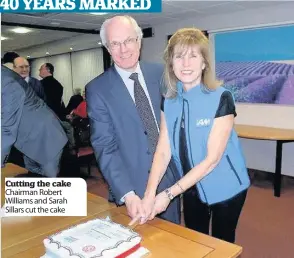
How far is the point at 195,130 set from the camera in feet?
4.02

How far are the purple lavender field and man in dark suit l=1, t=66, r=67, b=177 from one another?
309 cm

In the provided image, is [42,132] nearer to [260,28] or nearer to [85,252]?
[85,252]

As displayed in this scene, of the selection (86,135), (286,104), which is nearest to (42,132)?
(86,135)

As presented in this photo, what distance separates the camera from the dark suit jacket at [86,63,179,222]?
4.41 ft

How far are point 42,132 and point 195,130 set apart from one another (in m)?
0.89

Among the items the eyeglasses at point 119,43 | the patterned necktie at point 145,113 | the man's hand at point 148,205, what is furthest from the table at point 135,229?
the eyeglasses at point 119,43

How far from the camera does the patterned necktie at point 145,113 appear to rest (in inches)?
54.5

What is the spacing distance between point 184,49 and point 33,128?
94 centimetres

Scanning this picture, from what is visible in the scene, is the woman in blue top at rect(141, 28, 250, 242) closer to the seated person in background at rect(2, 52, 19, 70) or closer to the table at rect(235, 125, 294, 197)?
the seated person in background at rect(2, 52, 19, 70)

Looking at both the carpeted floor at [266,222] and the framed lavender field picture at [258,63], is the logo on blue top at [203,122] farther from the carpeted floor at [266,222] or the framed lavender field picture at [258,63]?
the framed lavender field picture at [258,63]

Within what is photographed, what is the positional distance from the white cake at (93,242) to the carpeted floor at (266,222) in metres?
1.68

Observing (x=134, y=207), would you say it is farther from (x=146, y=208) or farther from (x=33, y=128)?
(x=33, y=128)

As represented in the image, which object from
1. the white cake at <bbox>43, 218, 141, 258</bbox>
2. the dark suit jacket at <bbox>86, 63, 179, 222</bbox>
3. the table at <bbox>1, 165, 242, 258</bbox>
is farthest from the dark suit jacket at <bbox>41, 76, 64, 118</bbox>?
the white cake at <bbox>43, 218, 141, 258</bbox>

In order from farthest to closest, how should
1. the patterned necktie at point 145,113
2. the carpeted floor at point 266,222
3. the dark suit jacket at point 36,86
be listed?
1. the dark suit jacket at point 36,86
2. the carpeted floor at point 266,222
3. the patterned necktie at point 145,113
